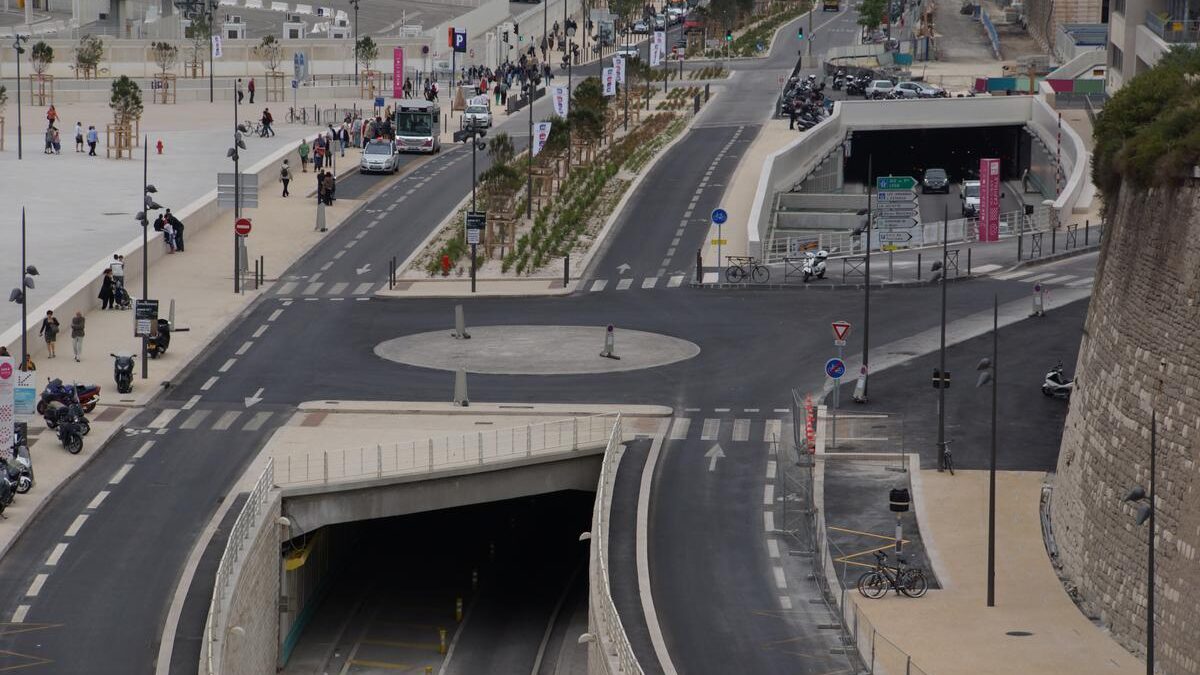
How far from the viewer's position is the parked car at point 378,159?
97312mm

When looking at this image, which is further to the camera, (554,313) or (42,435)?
(554,313)

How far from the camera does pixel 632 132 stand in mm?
110500

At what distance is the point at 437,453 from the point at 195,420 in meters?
7.54

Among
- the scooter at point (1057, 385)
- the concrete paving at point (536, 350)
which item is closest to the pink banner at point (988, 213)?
the concrete paving at point (536, 350)

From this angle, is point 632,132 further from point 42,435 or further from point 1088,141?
point 42,435

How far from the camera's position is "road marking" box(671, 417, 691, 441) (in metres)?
56.5

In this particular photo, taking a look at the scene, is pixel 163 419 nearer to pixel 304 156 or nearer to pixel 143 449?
pixel 143 449

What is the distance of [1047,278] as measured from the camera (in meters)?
75.9

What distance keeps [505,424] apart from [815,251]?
2505cm

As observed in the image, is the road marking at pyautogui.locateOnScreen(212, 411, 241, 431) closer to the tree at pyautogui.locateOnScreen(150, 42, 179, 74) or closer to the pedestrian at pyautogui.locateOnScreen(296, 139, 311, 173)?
the pedestrian at pyautogui.locateOnScreen(296, 139, 311, 173)

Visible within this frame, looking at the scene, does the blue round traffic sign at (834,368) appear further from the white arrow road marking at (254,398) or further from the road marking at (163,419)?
the road marking at (163,419)

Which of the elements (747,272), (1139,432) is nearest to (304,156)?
(747,272)

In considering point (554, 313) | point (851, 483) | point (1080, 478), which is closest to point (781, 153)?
point (554, 313)

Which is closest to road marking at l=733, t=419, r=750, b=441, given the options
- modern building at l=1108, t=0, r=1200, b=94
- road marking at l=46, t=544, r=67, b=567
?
road marking at l=46, t=544, r=67, b=567
